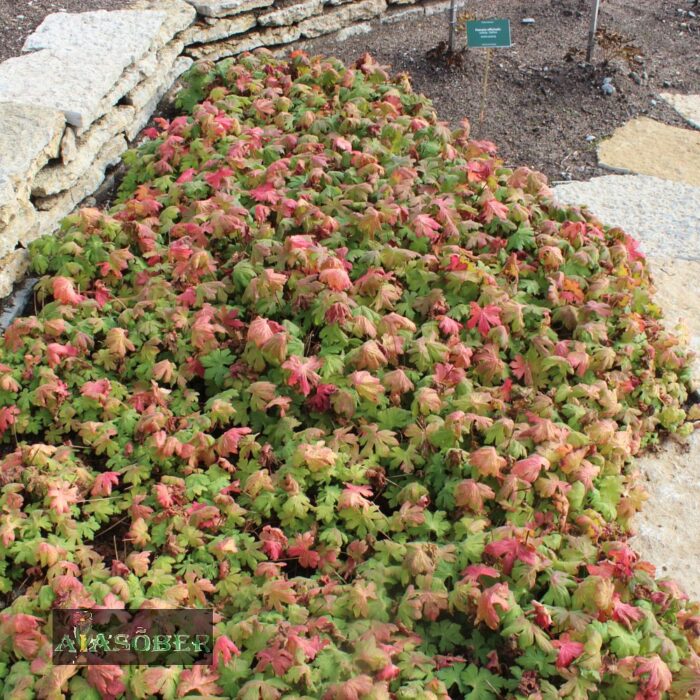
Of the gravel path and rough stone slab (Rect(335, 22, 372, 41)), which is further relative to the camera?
rough stone slab (Rect(335, 22, 372, 41))

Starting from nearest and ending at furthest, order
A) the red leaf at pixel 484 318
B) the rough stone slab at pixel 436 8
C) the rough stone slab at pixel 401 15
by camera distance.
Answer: the red leaf at pixel 484 318 → the rough stone slab at pixel 401 15 → the rough stone slab at pixel 436 8

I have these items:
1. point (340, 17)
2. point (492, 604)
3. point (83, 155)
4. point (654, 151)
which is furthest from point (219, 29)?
point (492, 604)

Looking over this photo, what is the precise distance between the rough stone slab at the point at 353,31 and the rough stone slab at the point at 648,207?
267cm

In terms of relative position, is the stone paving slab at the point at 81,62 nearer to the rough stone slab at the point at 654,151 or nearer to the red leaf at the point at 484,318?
the red leaf at the point at 484,318

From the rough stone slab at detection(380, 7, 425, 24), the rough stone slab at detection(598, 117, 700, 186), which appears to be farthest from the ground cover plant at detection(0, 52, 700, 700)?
the rough stone slab at detection(380, 7, 425, 24)

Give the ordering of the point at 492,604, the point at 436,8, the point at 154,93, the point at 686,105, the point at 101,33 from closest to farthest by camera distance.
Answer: the point at 492,604, the point at 101,33, the point at 154,93, the point at 686,105, the point at 436,8

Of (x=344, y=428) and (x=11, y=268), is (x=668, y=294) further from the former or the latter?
(x=11, y=268)

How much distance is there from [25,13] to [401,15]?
10.9 ft

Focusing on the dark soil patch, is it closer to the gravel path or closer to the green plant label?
the gravel path

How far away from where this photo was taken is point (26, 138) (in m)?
4.12

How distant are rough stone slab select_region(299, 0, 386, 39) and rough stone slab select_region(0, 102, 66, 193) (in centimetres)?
296

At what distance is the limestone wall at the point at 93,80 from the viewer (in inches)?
162

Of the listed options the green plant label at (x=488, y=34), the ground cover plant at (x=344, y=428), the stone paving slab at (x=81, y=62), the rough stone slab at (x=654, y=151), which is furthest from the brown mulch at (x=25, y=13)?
the rough stone slab at (x=654, y=151)

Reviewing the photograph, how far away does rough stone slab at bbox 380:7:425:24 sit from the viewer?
719 centimetres
